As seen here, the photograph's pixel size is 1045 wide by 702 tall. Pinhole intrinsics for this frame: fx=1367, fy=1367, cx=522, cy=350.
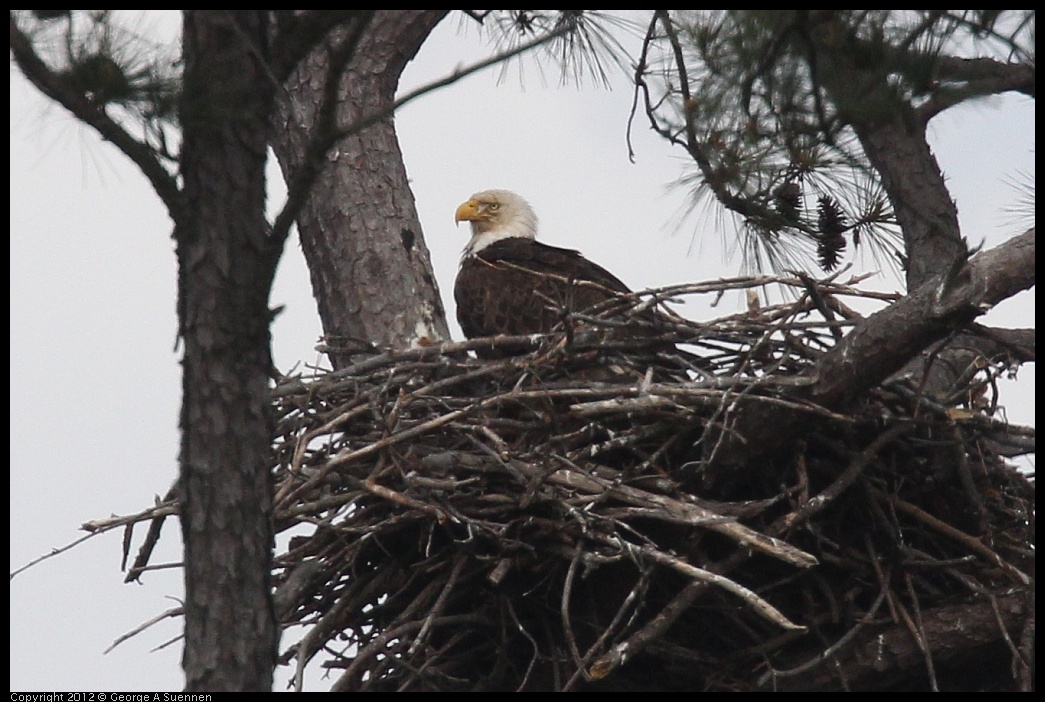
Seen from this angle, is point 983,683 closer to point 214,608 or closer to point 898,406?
point 898,406

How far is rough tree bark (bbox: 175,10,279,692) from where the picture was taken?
9.04ft

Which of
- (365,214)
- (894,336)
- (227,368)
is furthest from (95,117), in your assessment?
(365,214)

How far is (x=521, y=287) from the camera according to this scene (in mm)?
4984

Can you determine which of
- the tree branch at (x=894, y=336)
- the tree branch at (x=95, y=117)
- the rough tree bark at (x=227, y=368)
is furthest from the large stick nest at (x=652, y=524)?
the tree branch at (x=95, y=117)

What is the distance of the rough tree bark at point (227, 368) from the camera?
2.75m

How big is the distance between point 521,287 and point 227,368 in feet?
7.31

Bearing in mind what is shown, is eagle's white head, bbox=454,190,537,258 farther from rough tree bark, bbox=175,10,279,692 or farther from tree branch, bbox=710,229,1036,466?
rough tree bark, bbox=175,10,279,692

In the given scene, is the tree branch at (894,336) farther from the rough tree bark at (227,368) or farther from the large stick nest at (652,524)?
the rough tree bark at (227,368)

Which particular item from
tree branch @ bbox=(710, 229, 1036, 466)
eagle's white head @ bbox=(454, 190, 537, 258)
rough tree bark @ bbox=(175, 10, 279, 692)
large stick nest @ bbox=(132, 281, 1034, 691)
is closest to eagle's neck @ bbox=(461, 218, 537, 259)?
eagle's white head @ bbox=(454, 190, 537, 258)

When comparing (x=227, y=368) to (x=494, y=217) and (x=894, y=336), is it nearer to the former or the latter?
(x=894, y=336)

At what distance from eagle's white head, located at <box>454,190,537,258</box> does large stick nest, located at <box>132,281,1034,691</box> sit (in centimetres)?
183

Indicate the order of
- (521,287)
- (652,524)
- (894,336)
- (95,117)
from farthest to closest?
1. (521,287)
2. (652,524)
3. (894,336)
4. (95,117)
